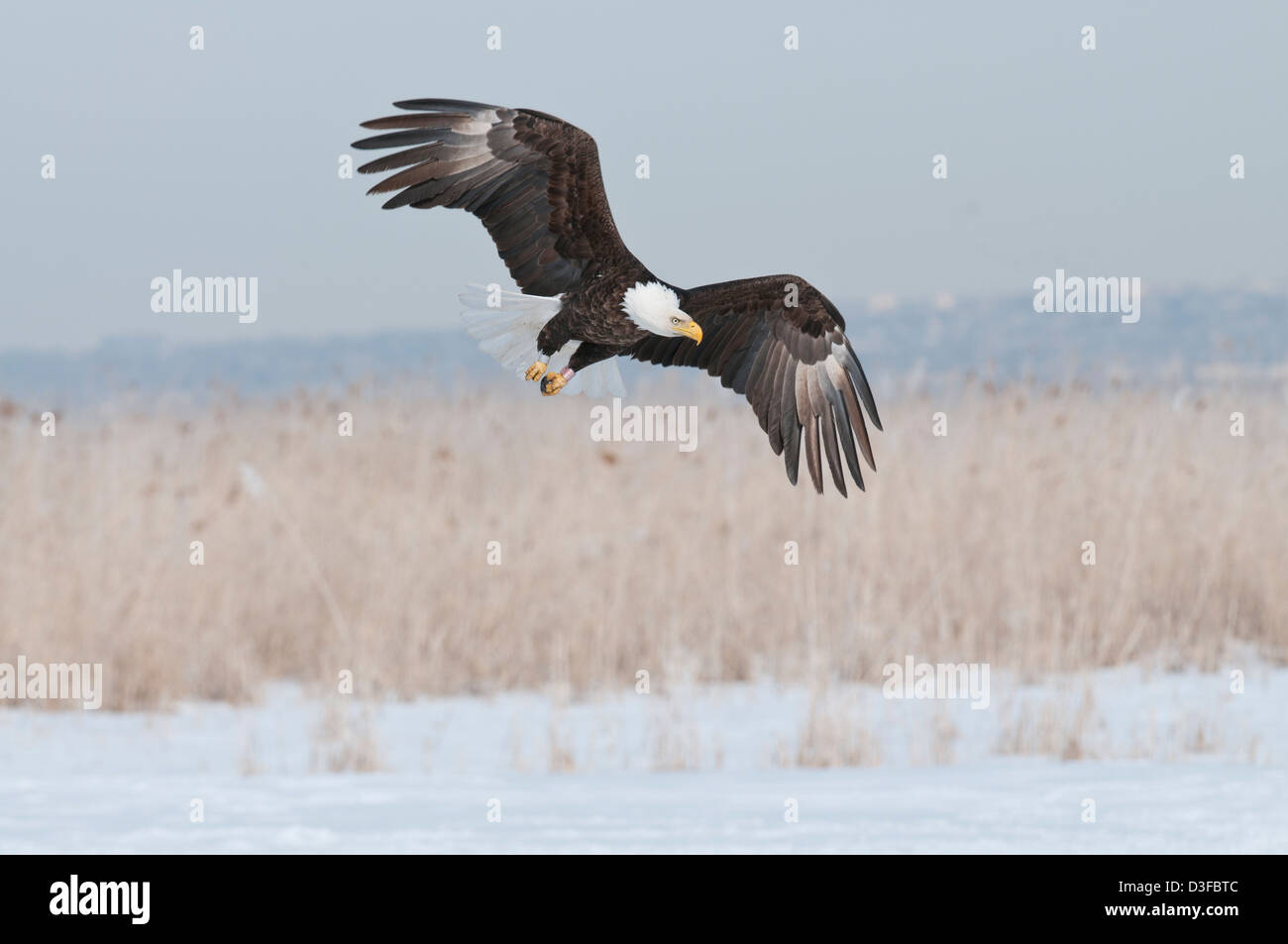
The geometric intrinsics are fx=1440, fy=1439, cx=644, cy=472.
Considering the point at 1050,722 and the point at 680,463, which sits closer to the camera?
the point at 1050,722

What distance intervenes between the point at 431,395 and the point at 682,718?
8.61 ft

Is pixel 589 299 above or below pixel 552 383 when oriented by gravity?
above

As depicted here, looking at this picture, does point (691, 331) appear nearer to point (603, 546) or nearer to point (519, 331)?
point (519, 331)

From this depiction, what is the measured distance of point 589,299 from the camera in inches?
97.1

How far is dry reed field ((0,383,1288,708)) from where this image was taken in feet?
27.0

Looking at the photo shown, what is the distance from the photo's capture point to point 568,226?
269cm

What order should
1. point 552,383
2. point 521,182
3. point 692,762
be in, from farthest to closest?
1. point 692,762
2. point 521,182
3. point 552,383

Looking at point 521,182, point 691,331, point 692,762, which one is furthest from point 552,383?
point 692,762

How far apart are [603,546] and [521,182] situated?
20.0ft

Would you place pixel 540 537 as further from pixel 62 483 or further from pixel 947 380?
pixel 62 483

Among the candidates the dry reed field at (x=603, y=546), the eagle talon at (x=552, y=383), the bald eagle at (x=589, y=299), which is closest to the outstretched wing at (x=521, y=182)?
the bald eagle at (x=589, y=299)

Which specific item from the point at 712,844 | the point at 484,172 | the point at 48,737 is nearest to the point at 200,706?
the point at 48,737

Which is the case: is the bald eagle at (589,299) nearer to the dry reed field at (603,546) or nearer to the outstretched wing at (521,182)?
the outstretched wing at (521,182)

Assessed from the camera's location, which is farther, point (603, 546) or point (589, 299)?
point (603, 546)
